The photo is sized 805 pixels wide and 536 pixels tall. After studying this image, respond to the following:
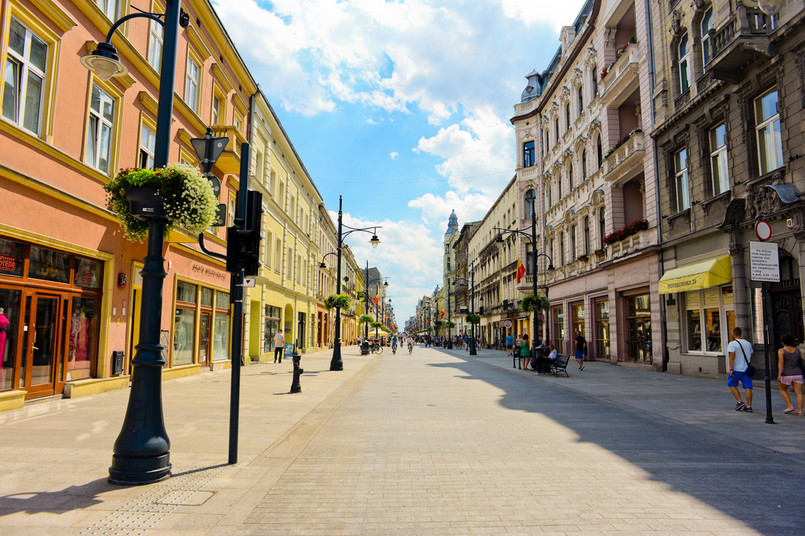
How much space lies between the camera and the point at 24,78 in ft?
31.9

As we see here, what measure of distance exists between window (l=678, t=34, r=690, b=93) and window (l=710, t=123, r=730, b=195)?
2.78m

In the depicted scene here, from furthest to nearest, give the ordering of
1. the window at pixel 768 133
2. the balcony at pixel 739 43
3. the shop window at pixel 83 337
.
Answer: the window at pixel 768 133
the balcony at pixel 739 43
the shop window at pixel 83 337

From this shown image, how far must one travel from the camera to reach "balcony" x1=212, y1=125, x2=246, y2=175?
718 inches

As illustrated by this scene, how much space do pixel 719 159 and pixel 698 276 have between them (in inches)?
158

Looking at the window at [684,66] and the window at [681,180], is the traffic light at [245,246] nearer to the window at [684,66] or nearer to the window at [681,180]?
the window at [681,180]

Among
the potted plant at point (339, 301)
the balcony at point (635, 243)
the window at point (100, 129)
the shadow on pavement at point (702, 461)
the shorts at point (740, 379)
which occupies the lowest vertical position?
the shadow on pavement at point (702, 461)

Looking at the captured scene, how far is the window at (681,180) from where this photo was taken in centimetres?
1933

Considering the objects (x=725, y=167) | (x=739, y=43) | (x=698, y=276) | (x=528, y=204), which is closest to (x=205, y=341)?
(x=698, y=276)

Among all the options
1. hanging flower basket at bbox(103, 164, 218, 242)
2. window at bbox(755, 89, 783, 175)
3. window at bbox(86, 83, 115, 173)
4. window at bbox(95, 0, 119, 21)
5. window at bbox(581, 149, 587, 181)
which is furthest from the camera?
window at bbox(581, 149, 587, 181)

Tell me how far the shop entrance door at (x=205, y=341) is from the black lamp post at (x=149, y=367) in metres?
13.9

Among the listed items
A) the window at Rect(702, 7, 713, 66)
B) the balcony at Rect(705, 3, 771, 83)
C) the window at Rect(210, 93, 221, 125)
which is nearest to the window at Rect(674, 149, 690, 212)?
the window at Rect(702, 7, 713, 66)

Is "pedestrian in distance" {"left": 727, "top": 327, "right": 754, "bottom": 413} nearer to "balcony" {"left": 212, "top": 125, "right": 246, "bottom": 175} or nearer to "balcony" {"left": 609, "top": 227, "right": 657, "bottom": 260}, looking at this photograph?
"balcony" {"left": 609, "top": 227, "right": 657, "bottom": 260}

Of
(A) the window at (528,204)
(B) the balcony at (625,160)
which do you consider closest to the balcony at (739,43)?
(B) the balcony at (625,160)

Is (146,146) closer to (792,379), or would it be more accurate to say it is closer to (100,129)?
(100,129)
